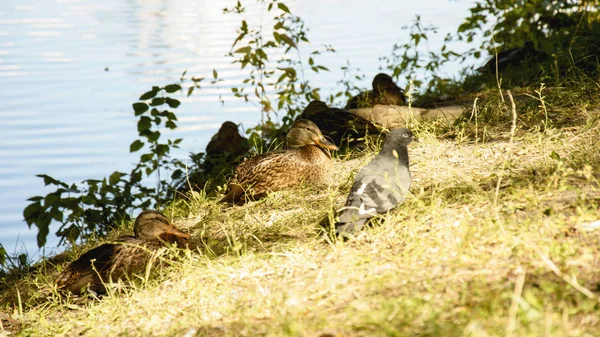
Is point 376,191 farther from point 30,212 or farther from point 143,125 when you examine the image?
point 143,125

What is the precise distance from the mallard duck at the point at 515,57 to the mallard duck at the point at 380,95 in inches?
64.6

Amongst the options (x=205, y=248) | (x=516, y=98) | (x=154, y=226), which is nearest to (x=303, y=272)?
(x=205, y=248)

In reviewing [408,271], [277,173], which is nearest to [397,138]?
[408,271]

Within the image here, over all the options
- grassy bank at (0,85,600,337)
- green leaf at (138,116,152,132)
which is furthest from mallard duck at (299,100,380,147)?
grassy bank at (0,85,600,337)

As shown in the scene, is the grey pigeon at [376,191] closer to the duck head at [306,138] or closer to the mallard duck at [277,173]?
the mallard duck at [277,173]

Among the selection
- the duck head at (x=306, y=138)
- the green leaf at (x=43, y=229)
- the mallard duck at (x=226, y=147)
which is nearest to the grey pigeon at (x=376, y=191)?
the duck head at (x=306, y=138)

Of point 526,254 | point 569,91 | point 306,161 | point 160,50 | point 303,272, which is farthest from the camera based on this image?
point 160,50

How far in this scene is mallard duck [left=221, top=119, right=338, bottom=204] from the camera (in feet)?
20.7

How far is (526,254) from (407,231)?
0.81m

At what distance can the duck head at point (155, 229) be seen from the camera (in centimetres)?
533

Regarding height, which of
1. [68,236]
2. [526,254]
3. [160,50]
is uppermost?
[160,50]

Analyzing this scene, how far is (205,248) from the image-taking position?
5062 millimetres

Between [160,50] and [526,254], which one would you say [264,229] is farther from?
[160,50]

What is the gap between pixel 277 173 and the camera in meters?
6.33
